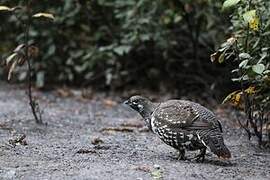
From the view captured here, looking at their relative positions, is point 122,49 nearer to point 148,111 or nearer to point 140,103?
point 140,103

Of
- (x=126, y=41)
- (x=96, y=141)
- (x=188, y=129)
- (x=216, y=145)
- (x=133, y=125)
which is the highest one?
(x=126, y=41)

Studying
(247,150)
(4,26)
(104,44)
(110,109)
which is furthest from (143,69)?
(247,150)

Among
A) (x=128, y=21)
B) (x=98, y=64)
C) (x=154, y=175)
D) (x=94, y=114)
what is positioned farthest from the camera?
(x=98, y=64)

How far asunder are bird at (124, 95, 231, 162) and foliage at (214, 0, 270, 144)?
1.66 feet

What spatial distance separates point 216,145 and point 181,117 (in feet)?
1.58

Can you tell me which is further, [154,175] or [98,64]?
[98,64]

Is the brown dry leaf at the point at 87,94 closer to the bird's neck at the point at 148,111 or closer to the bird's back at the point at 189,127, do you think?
the bird's neck at the point at 148,111

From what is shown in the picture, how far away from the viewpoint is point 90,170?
5.70 m

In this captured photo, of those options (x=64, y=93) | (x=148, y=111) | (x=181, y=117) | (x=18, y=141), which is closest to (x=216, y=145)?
(x=181, y=117)

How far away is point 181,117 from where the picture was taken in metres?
6.41

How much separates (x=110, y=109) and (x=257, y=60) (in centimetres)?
389

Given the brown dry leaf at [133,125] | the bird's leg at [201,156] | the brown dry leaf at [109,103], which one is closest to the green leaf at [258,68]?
the bird's leg at [201,156]

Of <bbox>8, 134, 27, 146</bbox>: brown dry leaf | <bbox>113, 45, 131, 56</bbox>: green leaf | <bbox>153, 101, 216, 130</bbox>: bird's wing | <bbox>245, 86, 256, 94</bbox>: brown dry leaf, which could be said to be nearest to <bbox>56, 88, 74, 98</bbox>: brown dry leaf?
<bbox>113, 45, 131, 56</bbox>: green leaf

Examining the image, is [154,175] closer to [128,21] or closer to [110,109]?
[110,109]
